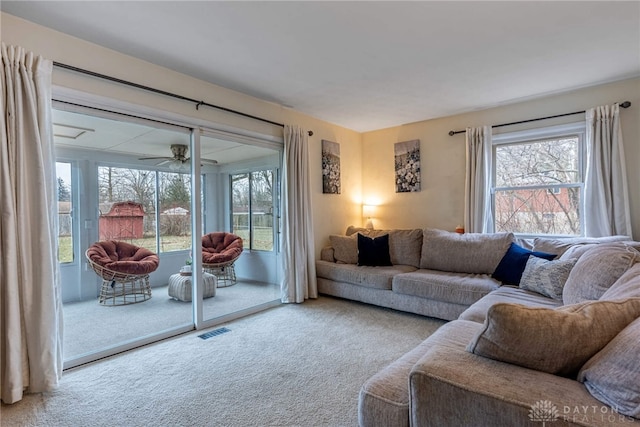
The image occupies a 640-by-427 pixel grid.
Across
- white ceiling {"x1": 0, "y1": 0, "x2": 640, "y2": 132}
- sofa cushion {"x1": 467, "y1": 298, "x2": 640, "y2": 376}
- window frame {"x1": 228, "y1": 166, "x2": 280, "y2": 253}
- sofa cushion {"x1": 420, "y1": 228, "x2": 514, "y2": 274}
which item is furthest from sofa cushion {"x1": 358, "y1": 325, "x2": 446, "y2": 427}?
window frame {"x1": 228, "y1": 166, "x2": 280, "y2": 253}

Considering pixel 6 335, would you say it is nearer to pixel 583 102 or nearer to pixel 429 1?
pixel 429 1

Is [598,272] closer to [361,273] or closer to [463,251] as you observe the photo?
[463,251]

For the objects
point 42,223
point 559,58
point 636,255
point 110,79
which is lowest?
point 636,255

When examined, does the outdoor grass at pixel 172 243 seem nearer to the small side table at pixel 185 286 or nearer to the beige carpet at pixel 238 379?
the small side table at pixel 185 286

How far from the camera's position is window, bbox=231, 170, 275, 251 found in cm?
414

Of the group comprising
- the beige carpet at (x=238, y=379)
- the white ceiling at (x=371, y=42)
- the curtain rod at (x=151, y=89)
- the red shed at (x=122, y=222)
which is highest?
the white ceiling at (x=371, y=42)

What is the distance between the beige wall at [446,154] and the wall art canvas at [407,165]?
0.08m

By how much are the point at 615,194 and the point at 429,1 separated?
274 centimetres

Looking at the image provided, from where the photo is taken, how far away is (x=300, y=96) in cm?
361

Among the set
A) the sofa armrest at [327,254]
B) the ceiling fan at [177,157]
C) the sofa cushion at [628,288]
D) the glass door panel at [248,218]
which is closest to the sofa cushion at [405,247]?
the sofa armrest at [327,254]

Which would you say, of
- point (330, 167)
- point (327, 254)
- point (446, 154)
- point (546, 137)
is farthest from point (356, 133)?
point (546, 137)

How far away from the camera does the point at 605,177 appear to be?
3.22 meters

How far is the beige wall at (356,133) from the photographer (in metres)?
2.40

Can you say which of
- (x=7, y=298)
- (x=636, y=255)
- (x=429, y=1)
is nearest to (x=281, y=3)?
(x=429, y=1)
